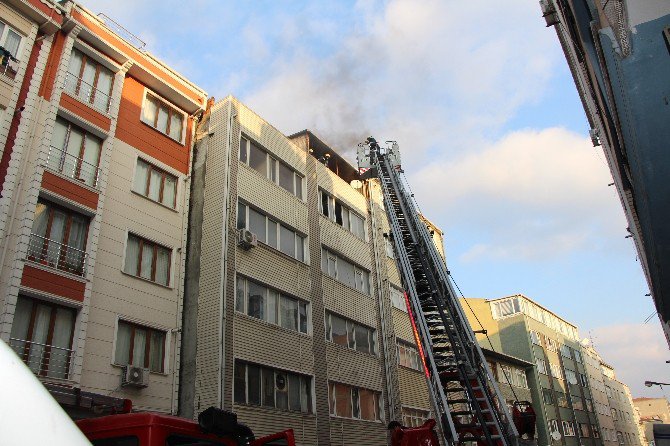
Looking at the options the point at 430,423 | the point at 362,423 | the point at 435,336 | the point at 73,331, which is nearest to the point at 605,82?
the point at 430,423

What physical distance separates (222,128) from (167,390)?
33.8ft

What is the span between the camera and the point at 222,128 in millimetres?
21781

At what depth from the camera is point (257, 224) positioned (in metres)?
21.7

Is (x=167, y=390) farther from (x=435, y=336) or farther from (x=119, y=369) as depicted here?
(x=435, y=336)

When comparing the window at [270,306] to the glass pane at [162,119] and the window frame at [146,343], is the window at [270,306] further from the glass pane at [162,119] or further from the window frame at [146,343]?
the glass pane at [162,119]

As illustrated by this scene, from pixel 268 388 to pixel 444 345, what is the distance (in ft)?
24.7

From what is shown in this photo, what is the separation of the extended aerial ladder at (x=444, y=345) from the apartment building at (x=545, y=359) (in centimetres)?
2930

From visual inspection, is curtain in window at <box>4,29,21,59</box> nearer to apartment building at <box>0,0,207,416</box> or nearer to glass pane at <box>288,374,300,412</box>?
apartment building at <box>0,0,207,416</box>

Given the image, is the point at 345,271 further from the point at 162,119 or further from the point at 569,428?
the point at 569,428

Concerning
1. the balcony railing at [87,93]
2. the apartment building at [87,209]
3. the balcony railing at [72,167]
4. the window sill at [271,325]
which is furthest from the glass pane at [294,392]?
the balcony railing at [87,93]

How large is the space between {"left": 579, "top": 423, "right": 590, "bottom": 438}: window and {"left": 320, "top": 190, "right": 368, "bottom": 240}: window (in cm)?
3646

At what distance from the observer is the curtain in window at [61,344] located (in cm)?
1422

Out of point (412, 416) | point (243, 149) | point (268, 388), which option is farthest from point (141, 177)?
point (412, 416)

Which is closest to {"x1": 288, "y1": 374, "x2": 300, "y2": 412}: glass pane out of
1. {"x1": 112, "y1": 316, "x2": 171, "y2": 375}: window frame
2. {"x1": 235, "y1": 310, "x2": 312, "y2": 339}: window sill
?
{"x1": 235, "y1": 310, "x2": 312, "y2": 339}: window sill
